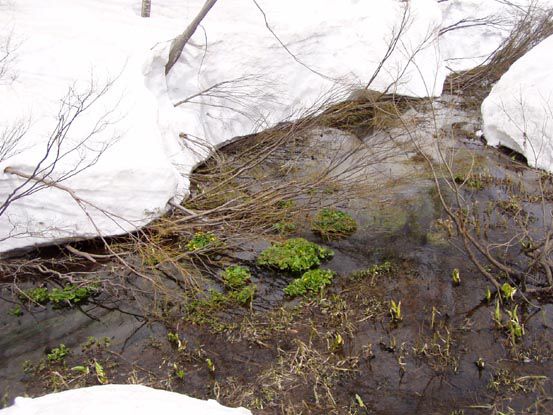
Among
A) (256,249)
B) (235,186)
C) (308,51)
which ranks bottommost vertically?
(256,249)

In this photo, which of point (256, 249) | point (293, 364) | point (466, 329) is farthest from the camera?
point (256, 249)

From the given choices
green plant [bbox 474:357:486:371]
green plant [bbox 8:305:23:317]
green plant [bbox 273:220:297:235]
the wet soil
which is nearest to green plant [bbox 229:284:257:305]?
the wet soil

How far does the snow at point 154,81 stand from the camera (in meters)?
7.24

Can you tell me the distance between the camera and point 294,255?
7.49 m

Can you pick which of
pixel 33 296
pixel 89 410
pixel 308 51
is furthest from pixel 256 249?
pixel 308 51

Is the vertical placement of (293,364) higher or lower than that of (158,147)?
lower

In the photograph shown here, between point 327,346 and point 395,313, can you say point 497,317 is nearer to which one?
point 395,313

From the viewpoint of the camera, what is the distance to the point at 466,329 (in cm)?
647

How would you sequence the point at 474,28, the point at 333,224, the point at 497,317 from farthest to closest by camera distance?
the point at 474,28
the point at 333,224
the point at 497,317

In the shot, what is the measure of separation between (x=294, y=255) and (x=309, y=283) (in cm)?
53

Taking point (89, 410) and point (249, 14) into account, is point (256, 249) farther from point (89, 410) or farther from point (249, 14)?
point (249, 14)

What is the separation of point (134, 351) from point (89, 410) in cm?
265

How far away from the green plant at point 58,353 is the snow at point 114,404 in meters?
2.16

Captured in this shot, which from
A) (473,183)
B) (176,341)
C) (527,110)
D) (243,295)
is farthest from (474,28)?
(176,341)
